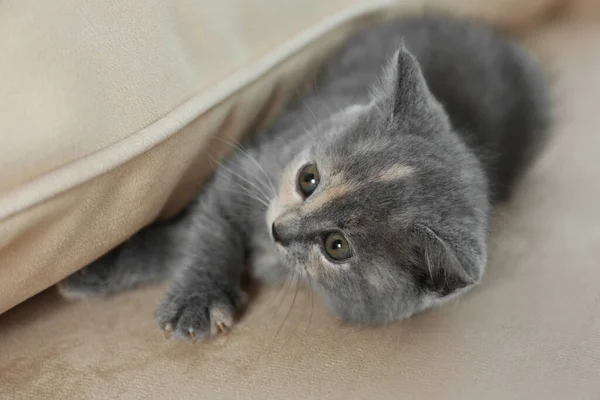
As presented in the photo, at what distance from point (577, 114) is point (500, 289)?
0.72 meters

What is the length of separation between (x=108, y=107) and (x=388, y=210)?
500 mm

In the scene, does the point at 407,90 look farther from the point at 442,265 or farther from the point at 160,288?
the point at 160,288

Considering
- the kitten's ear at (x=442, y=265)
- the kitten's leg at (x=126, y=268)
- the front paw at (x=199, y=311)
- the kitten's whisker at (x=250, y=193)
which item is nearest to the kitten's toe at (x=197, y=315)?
the front paw at (x=199, y=311)

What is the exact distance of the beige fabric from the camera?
883 mm

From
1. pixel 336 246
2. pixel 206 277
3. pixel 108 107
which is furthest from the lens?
pixel 206 277

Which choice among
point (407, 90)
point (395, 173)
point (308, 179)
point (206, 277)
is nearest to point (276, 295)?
point (206, 277)

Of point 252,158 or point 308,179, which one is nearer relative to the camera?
point 308,179

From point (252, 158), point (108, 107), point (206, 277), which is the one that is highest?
point (108, 107)

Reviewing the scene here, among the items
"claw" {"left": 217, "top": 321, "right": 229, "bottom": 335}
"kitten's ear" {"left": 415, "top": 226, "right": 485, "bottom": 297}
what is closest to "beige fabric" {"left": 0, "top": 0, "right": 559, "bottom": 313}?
"claw" {"left": 217, "top": 321, "right": 229, "bottom": 335}

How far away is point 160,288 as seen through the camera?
1217 millimetres

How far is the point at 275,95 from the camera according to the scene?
1.33 m

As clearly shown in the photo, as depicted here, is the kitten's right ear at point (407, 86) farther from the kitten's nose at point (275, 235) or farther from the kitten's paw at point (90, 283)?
the kitten's paw at point (90, 283)

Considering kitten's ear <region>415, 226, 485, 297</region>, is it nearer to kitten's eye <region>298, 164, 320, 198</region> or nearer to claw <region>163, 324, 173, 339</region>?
kitten's eye <region>298, 164, 320, 198</region>

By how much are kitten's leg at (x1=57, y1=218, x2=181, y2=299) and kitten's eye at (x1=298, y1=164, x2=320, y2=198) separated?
358 millimetres
